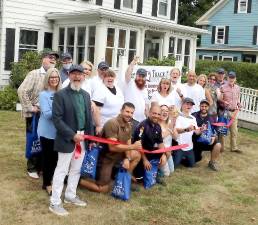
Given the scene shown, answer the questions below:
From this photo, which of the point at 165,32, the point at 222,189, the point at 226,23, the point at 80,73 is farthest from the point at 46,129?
the point at 226,23

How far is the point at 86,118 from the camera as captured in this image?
5.34m

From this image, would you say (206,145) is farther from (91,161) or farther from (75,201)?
(75,201)

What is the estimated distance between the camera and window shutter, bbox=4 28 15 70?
1520 cm

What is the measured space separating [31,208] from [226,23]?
31.6m

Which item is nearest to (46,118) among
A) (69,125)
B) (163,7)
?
(69,125)

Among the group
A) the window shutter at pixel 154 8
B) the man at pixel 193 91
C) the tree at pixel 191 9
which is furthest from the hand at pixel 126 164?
the tree at pixel 191 9

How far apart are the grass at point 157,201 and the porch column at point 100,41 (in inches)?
310

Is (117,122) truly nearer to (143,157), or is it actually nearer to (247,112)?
(143,157)

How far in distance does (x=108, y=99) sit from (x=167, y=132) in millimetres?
1442

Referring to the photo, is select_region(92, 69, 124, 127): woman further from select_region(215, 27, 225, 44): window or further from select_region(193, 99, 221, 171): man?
select_region(215, 27, 225, 44): window

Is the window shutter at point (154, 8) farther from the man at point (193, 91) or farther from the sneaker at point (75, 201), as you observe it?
the sneaker at point (75, 201)

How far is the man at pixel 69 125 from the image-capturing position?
5.05 meters

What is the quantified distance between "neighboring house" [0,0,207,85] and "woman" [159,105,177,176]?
8.39 meters

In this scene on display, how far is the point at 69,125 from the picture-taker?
203 inches
